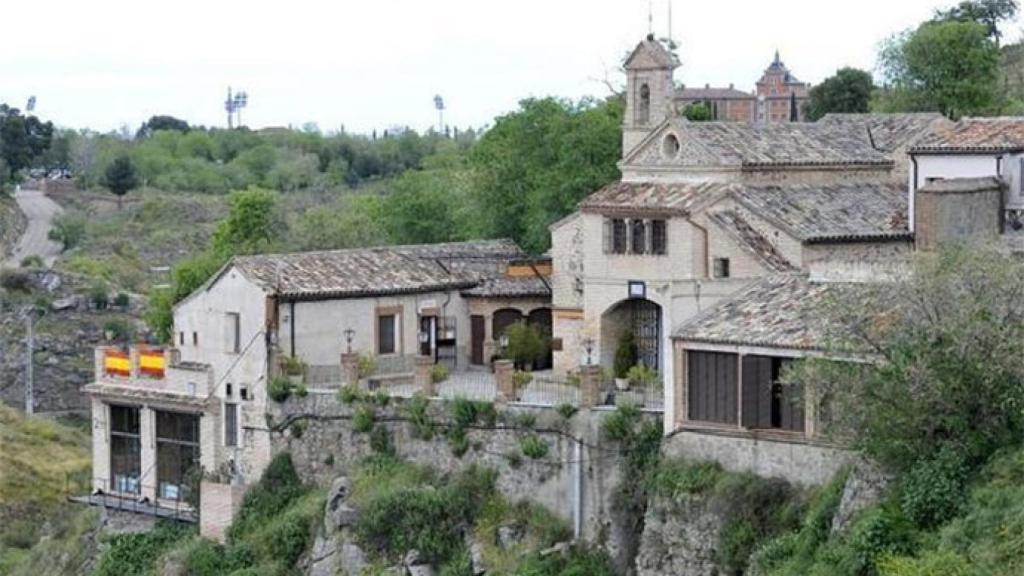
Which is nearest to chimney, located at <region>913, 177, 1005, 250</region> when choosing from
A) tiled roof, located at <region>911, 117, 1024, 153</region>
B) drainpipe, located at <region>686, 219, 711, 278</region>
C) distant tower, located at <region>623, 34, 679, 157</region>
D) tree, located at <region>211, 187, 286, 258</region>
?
tiled roof, located at <region>911, 117, 1024, 153</region>

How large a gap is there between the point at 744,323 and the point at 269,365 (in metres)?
12.7

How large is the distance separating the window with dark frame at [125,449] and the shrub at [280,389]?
479 centimetres

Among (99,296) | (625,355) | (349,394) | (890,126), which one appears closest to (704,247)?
(625,355)

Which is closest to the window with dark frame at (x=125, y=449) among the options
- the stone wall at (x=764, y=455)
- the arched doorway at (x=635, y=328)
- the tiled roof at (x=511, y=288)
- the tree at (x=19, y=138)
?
the tiled roof at (x=511, y=288)

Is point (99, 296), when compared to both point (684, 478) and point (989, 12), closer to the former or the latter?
point (989, 12)

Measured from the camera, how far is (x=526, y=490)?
43625 mm

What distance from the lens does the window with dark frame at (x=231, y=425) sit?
49062 mm

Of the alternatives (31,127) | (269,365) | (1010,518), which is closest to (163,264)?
(31,127)

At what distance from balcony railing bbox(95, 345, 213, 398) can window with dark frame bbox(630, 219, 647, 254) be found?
30.8ft

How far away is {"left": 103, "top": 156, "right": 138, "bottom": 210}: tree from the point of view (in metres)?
146

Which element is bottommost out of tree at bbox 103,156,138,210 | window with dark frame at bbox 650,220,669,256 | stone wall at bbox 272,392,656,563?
stone wall at bbox 272,392,656,563

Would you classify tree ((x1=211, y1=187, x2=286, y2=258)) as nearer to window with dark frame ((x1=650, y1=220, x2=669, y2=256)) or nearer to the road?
window with dark frame ((x1=650, y1=220, x2=669, y2=256))

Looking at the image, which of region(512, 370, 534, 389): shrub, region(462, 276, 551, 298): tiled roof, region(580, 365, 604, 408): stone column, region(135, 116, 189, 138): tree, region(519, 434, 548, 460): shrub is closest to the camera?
region(580, 365, 604, 408): stone column

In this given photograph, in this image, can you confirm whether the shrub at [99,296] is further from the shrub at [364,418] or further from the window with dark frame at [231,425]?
the shrub at [364,418]
